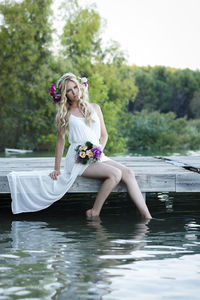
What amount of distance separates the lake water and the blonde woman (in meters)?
0.30

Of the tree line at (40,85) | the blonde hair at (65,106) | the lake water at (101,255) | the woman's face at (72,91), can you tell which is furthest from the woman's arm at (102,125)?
the tree line at (40,85)

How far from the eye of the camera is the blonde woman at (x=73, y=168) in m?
6.21

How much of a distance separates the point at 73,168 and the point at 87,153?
1.12 feet

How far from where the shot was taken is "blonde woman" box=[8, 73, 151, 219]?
621 cm

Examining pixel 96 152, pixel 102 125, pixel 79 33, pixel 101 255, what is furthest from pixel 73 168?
pixel 79 33

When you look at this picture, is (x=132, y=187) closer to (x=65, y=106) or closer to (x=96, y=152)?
(x=96, y=152)

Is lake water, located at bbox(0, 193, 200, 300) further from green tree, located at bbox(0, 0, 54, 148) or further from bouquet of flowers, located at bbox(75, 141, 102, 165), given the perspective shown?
green tree, located at bbox(0, 0, 54, 148)

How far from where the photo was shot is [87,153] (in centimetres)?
606

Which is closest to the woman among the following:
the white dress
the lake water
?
the white dress

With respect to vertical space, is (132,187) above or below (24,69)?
below

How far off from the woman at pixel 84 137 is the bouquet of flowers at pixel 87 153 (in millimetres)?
96

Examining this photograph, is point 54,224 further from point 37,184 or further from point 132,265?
point 132,265

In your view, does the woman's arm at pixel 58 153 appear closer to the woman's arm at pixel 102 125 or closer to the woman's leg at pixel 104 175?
the woman's leg at pixel 104 175

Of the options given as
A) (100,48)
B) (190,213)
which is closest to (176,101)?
(100,48)
